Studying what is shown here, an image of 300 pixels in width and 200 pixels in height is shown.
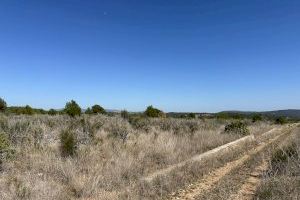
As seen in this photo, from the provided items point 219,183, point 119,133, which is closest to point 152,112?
point 119,133

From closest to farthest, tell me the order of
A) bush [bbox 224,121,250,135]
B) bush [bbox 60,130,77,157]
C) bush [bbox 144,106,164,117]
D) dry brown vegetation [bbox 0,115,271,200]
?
1. dry brown vegetation [bbox 0,115,271,200]
2. bush [bbox 60,130,77,157]
3. bush [bbox 224,121,250,135]
4. bush [bbox 144,106,164,117]

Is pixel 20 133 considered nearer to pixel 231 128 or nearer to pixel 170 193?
pixel 170 193

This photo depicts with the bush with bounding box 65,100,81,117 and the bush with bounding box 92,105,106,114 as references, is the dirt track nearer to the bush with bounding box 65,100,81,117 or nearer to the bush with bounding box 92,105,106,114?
the bush with bounding box 65,100,81,117

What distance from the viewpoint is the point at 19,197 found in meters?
8.25

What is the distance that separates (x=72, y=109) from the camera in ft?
141

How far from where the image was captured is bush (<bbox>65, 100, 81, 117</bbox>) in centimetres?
4075

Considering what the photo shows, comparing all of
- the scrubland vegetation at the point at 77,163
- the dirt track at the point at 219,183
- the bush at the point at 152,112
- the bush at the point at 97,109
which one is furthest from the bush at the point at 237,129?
the bush at the point at 97,109

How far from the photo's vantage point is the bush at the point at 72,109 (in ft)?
134

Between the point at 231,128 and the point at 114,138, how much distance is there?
13113 mm

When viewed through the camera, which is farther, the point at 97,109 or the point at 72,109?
the point at 97,109

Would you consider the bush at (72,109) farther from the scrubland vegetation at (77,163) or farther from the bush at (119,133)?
the scrubland vegetation at (77,163)

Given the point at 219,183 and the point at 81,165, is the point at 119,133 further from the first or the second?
the point at 219,183

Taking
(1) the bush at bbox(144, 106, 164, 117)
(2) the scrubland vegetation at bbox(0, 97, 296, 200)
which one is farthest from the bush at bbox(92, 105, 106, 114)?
(2) the scrubland vegetation at bbox(0, 97, 296, 200)

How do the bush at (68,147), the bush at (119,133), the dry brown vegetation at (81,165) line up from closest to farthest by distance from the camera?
the dry brown vegetation at (81,165) → the bush at (68,147) → the bush at (119,133)
